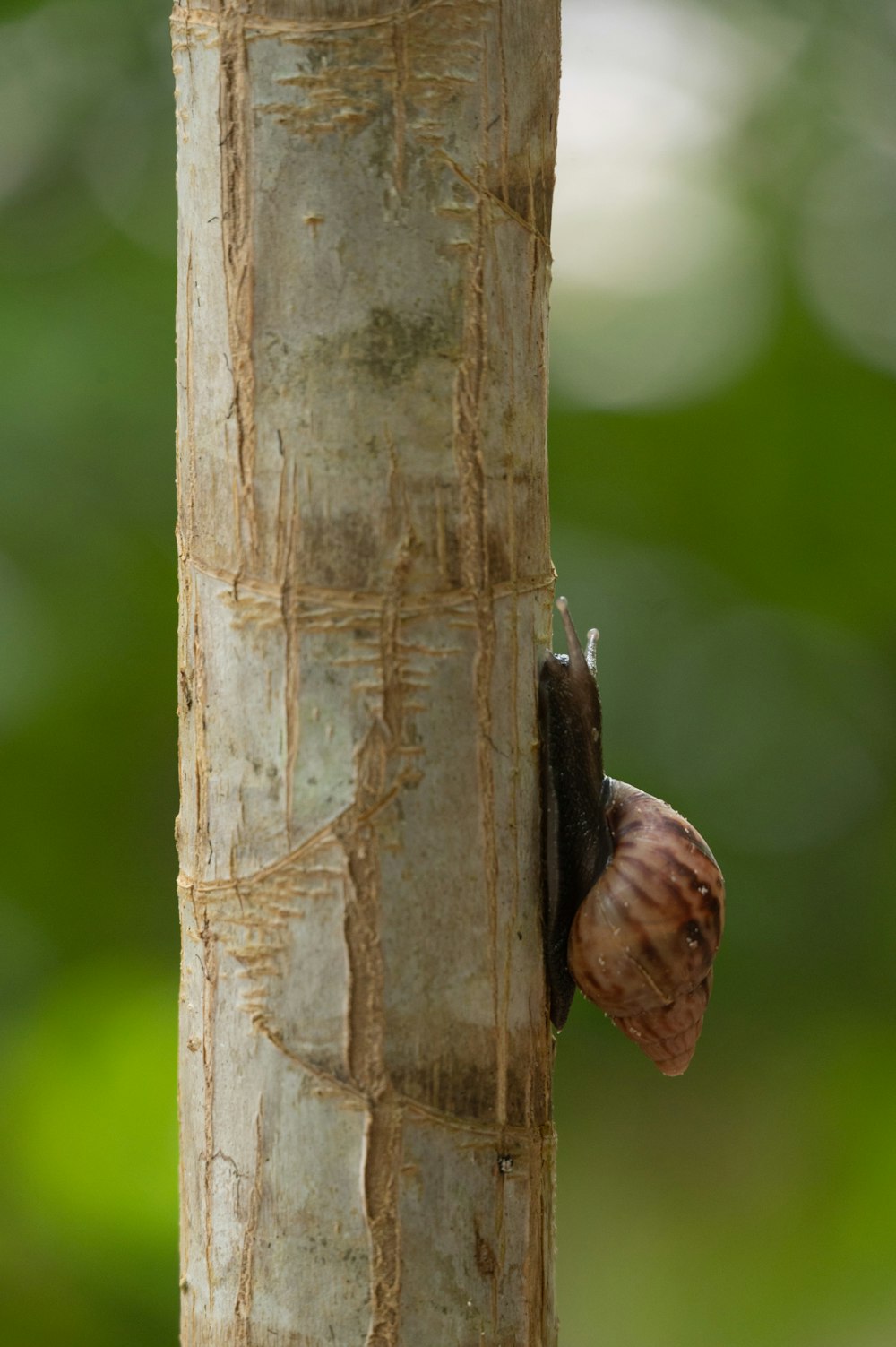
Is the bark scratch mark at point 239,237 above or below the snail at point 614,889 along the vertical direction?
above

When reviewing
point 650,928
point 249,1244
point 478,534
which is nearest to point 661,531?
point 650,928

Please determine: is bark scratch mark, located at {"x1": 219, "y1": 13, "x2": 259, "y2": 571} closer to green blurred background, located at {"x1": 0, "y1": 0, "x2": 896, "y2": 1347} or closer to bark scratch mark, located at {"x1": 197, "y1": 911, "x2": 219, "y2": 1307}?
bark scratch mark, located at {"x1": 197, "y1": 911, "x2": 219, "y2": 1307}

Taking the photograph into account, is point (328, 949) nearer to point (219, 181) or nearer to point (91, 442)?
point (219, 181)

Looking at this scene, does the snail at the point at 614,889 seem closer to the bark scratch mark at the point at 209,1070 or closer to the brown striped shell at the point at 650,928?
the brown striped shell at the point at 650,928

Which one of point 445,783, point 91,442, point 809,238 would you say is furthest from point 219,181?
point 809,238

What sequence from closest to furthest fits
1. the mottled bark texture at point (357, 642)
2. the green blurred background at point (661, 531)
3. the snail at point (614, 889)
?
the mottled bark texture at point (357, 642) → the snail at point (614, 889) → the green blurred background at point (661, 531)

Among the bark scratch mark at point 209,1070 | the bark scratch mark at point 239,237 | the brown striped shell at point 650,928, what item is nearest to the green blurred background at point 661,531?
the brown striped shell at point 650,928
